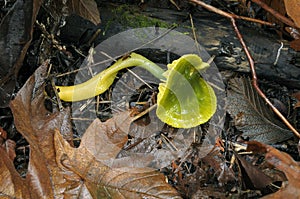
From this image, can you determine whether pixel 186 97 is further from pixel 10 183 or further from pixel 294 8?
pixel 10 183

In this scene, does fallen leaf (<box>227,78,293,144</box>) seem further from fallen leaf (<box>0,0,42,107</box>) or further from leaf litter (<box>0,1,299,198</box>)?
fallen leaf (<box>0,0,42,107</box>)

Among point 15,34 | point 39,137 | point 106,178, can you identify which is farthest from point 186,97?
point 15,34

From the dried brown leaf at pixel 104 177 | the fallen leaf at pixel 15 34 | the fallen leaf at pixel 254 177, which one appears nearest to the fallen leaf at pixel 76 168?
the dried brown leaf at pixel 104 177

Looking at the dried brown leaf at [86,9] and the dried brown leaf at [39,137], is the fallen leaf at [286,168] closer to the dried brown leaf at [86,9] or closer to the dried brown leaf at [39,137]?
the dried brown leaf at [39,137]

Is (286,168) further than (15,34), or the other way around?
(15,34)

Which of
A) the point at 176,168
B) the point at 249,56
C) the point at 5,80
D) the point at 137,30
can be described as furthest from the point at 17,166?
the point at 249,56

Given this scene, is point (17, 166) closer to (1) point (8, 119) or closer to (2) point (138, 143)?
(1) point (8, 119)

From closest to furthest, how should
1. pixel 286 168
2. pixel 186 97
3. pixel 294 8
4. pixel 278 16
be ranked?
pixel 286 168
pixel 294 8
pixel 186 97
pixel 278 16

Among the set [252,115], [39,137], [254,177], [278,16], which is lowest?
[254,177]
